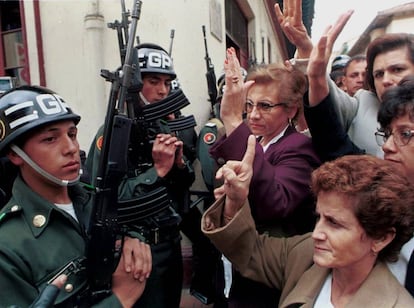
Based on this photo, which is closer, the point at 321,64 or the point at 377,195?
the point at 377,195

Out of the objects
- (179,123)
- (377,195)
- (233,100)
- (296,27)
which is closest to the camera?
(377,195)

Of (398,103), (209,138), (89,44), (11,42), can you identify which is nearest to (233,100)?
(398,103)

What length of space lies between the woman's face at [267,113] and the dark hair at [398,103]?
1.44 ft

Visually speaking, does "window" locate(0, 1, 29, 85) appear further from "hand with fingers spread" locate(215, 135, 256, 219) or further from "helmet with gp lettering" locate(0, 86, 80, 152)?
"hand with fingers spread" locate(215, 135, 256, 219)

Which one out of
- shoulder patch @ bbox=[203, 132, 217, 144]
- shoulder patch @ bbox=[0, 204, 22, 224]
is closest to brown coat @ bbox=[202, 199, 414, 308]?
shoulder patch @ bbox=[0, 204, 22, 224]

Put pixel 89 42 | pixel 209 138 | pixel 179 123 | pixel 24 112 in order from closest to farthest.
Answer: pixel 24 112
pixel 179 123
pixel 209 138
pixel 89 42

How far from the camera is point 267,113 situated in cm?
180

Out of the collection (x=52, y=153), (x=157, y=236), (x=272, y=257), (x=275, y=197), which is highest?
(x=52, y=153)

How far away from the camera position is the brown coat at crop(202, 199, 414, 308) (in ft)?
4.65

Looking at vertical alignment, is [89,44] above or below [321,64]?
above

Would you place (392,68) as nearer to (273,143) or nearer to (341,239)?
(273,143)

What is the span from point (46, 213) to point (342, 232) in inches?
42.1

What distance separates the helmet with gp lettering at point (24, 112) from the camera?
1491mm

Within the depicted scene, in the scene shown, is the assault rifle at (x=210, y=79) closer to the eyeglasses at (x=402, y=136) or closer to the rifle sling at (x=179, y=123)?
the rifle sling at (x=179, y=123)
